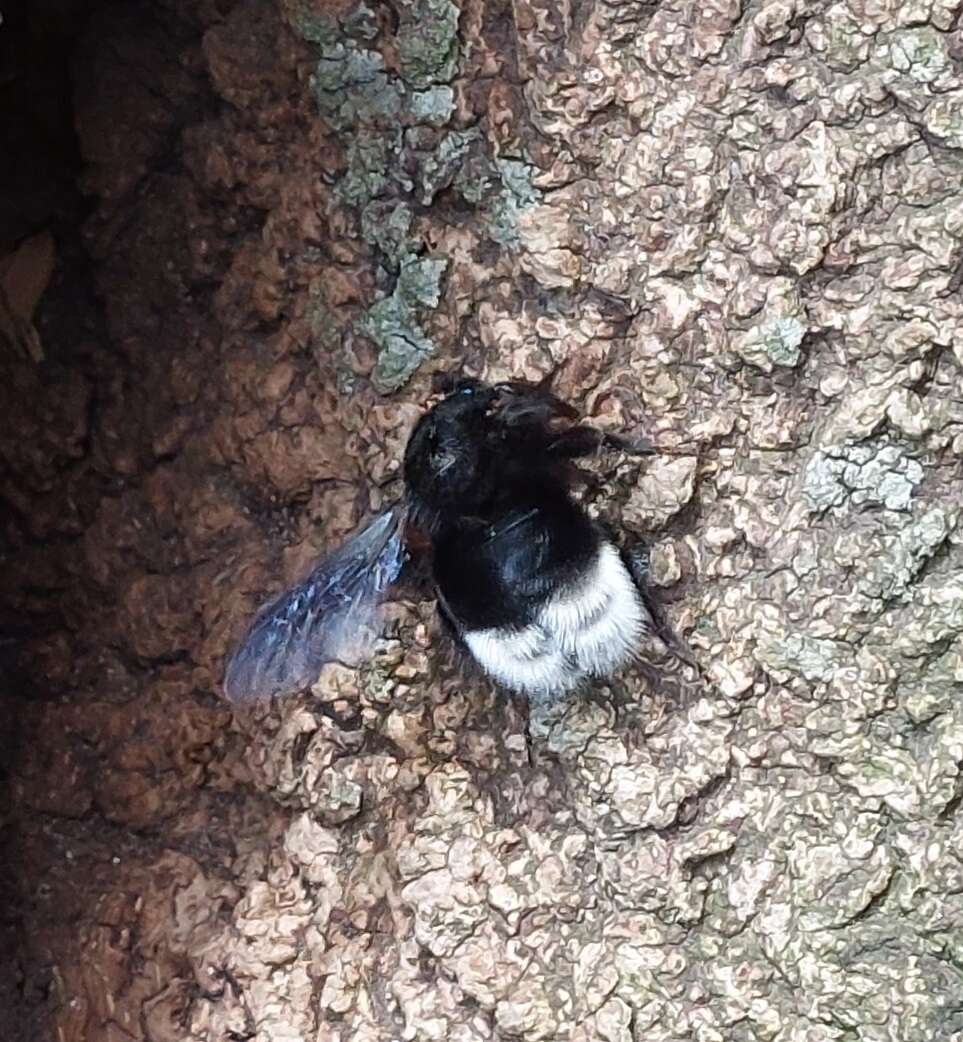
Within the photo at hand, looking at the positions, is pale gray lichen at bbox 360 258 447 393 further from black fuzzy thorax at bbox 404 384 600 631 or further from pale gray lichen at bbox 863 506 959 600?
pale gray lichen at bbox 863 506 959 600

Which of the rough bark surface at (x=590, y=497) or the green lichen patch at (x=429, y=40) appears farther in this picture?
the green lichen patch at (x=429, y=40)

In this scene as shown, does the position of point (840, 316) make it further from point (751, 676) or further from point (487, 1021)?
point (487, 1021)

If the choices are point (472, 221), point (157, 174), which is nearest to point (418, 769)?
point (472, 221)

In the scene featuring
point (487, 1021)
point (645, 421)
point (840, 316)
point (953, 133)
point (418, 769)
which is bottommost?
point (487, 1021)

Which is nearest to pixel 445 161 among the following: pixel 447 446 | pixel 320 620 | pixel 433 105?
pixel 433 105

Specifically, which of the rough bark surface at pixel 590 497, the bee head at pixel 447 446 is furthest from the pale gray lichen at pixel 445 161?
the bee head at pixel 447 446

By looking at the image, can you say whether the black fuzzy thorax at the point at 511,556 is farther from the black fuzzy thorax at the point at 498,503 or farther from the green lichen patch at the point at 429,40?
the green lichen patch at the point at 429,40

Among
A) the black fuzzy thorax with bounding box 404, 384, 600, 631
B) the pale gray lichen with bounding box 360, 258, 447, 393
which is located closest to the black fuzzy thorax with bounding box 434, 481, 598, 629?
the black fuzzy thorax with bounding box 404, 384, 600, 631
